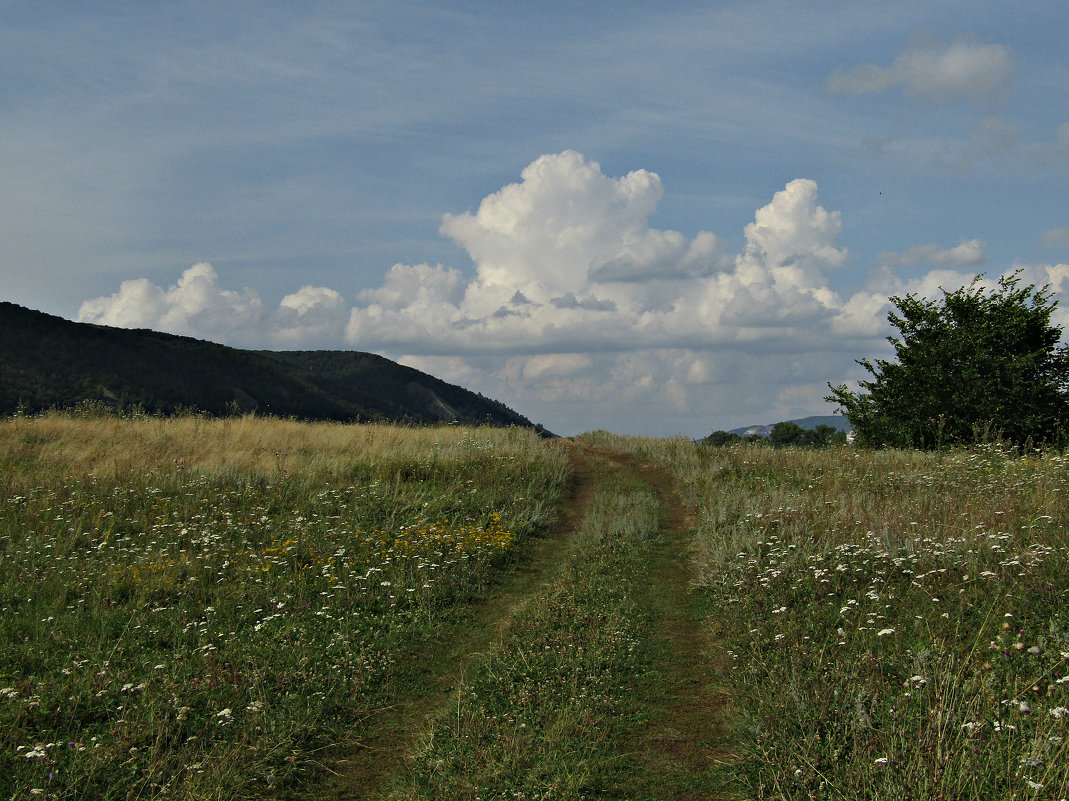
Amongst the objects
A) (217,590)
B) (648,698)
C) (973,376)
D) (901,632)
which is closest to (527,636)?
(648,698)

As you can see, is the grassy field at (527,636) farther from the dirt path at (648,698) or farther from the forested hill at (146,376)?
the forested hill at (146,376)

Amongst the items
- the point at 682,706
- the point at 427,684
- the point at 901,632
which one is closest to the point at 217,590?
the point at 427,684

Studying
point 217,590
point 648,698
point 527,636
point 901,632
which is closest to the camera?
point 648,698

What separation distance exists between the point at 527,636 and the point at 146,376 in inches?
3165

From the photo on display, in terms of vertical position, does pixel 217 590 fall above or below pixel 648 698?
above

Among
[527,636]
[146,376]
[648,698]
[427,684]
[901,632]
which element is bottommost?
[427,684]

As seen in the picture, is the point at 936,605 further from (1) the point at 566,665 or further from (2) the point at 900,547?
(1) the point at 566,665

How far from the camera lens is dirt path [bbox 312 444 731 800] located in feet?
17.3

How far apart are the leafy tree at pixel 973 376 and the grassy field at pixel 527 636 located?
878 cm

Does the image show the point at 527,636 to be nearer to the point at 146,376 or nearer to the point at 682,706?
the point at 682,706

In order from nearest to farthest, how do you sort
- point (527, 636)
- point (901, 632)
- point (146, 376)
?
point (901, 632)
point (527, 636)
point (146, 376)

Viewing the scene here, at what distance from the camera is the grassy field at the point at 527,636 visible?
500cm

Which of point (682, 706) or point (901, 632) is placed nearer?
point (682, 706)

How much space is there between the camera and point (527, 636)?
8016 mm
